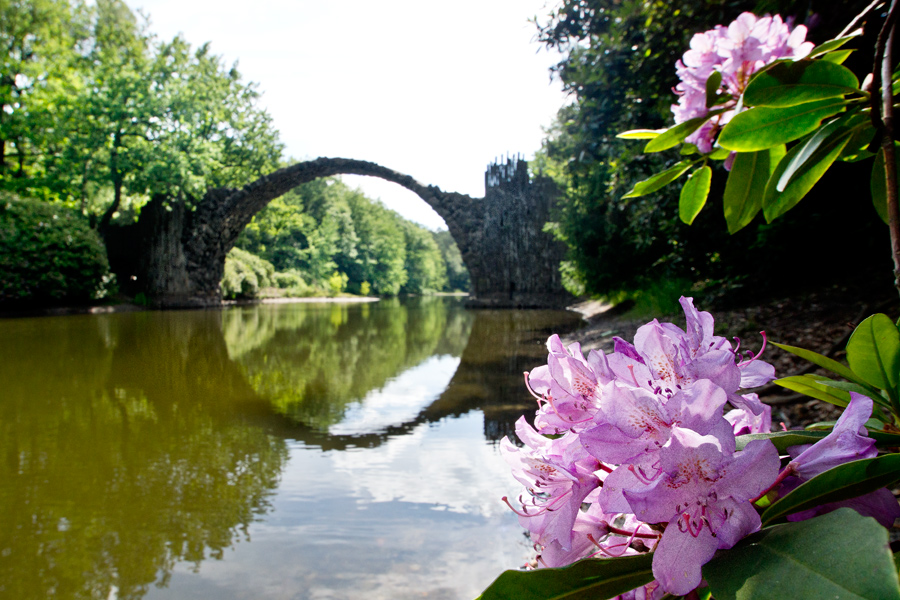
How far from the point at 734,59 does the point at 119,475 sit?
267 cm

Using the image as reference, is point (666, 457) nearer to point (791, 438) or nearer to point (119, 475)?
point (791, 438)

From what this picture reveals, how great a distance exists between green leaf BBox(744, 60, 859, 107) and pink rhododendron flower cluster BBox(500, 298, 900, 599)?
0.37 meters

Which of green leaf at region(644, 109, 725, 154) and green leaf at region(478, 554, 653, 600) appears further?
green leaf at region(644, 109, 725, 154)

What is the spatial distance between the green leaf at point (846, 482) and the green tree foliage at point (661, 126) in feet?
9.80

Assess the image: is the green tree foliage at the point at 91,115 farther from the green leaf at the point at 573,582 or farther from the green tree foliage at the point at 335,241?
the green leaf at the point at 573,582

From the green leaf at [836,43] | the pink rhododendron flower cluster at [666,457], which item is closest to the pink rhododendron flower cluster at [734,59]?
the green leaf at [836,43]

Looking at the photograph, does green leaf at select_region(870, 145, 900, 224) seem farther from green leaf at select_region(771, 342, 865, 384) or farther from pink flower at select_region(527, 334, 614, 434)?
pink flower at select_region(527, 334, 614, 434)

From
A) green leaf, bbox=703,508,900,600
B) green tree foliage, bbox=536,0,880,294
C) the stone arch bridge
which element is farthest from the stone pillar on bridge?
green leaf, bbox=703,508,900,600

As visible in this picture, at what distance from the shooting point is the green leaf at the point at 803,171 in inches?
27.6

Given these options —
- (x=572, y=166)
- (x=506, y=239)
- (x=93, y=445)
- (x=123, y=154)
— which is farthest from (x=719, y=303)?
(x=123, y=154)

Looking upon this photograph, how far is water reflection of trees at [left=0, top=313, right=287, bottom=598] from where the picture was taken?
1583 millimetres

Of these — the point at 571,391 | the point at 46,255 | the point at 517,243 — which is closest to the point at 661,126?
the point at 571,391

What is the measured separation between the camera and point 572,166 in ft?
27.1

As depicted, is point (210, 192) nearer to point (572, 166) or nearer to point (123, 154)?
point (123, 154)
